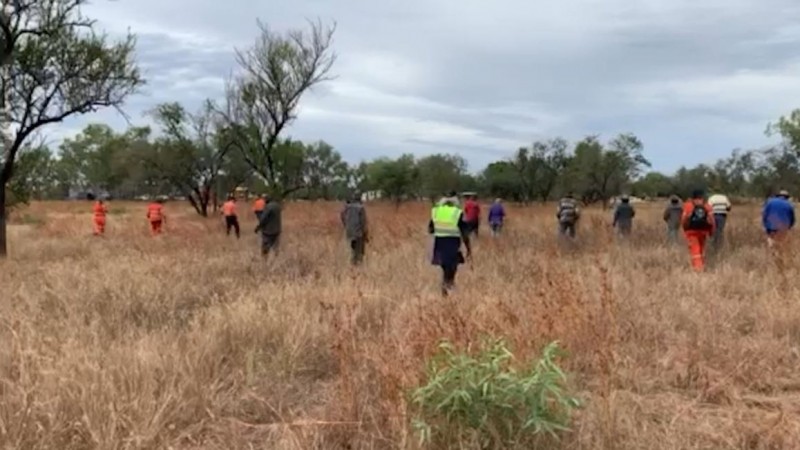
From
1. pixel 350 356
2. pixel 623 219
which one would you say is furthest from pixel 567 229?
pixel 350 356

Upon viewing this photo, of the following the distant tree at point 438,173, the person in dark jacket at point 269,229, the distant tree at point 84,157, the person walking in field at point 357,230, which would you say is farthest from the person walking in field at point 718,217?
the distant tree at point 84,157

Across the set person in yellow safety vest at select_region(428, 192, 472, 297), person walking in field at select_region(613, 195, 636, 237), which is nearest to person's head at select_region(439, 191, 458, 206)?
person in yellow safety vest at select_region(428, 192, 472, 297)

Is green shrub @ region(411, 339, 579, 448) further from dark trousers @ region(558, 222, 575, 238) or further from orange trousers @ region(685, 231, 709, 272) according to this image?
dark trousers @ region(558, 222, 575, 238)

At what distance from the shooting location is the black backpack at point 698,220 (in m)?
11.7

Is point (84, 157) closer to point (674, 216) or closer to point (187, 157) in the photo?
point (187, 157)

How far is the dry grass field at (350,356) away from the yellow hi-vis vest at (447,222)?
74 centimetres

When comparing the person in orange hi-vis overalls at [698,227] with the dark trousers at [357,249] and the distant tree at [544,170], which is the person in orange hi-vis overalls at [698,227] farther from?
the distant tree at [544,170]

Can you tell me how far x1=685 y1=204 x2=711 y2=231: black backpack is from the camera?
1171 cm

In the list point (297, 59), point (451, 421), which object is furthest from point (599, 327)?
point (297, 59)

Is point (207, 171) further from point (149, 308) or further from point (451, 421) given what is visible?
point (451, 421)

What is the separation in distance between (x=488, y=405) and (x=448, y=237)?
5.93 meters

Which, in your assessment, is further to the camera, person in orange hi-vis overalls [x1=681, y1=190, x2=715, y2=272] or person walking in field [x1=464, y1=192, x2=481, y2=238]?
person walking in field [x1=464, y1=192, x2=481, y2=238]

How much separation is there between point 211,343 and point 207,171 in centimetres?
3736

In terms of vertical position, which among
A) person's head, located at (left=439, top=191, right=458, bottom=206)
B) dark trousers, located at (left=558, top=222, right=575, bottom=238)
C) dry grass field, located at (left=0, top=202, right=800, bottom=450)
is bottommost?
dry grass field, located at (left=0, top=202, right=800, bottom=450)
